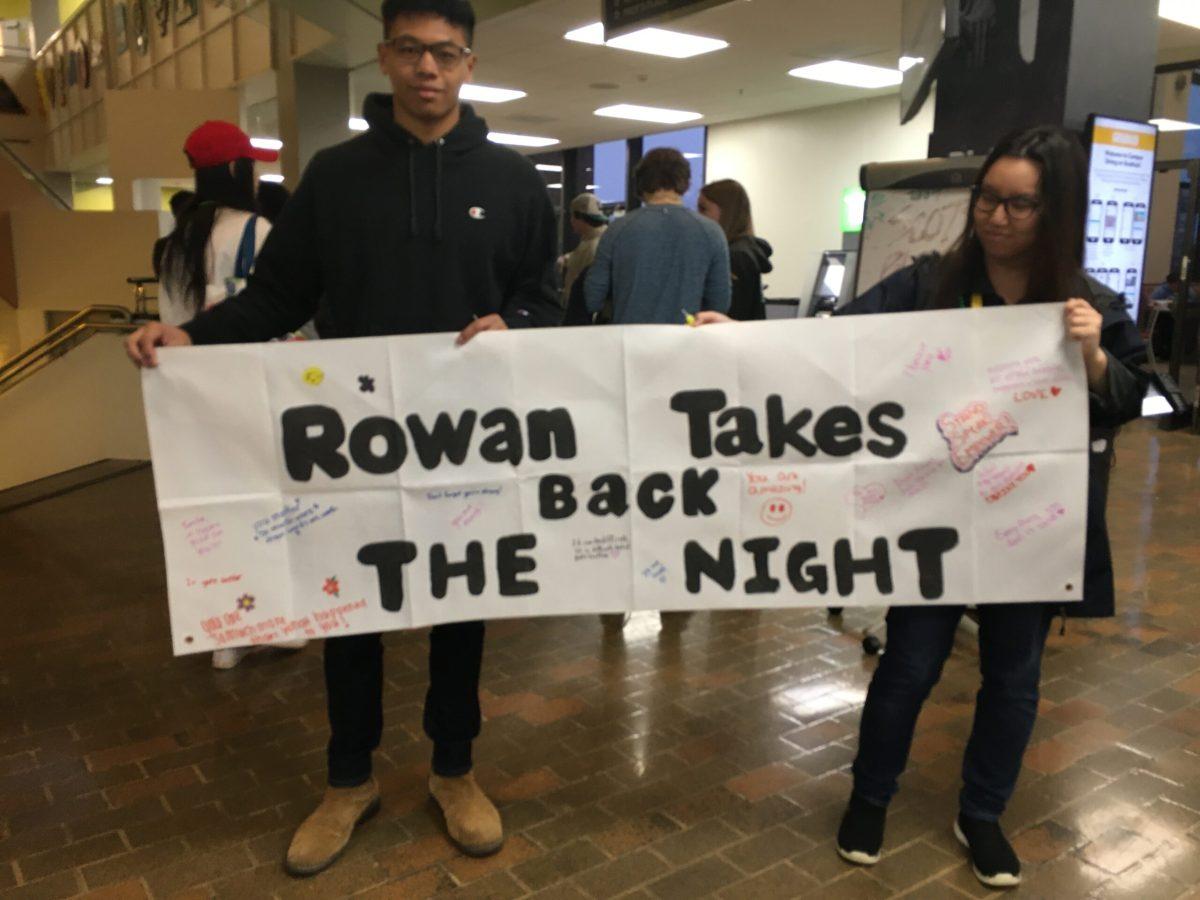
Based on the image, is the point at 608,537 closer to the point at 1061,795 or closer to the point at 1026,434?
the point at 1026,434

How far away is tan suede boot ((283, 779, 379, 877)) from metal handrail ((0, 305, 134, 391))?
4.89 metres

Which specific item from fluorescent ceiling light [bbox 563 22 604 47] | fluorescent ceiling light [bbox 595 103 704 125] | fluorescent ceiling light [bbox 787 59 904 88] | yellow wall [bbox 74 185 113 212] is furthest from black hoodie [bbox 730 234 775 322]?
yellow wall [bbox 74 185 113 212]

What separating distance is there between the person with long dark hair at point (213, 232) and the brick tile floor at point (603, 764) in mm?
1263

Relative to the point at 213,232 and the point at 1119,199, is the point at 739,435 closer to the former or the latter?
the point at 213,232

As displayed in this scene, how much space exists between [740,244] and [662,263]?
0.82 metres

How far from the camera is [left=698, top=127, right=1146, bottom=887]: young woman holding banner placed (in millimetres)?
1990

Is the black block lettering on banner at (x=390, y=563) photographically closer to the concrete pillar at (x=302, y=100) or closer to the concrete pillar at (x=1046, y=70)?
the concrete pillar at (x=1046, y=70)

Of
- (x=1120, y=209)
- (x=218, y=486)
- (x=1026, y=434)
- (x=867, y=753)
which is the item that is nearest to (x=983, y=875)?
(x=867, y=753)

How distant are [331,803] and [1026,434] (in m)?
1.77

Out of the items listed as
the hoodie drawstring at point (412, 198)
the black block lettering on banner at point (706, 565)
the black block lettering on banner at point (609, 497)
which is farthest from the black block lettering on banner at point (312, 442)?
the black block lettering on banner at point (706, 565)

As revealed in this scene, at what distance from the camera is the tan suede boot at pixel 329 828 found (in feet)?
7.37

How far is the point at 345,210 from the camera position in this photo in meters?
2.06

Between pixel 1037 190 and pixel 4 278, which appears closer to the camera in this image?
pixel 1037 190

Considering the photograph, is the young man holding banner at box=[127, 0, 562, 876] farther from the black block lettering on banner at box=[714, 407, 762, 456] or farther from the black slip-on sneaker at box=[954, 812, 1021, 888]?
the black slip-on sneaker at box=[954, 812, 1021, 888]
